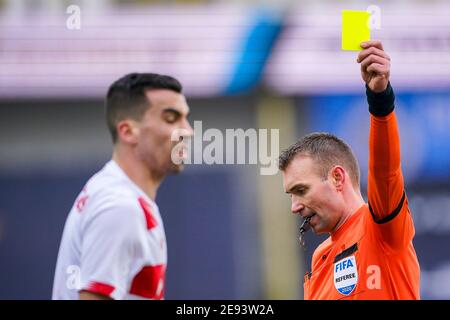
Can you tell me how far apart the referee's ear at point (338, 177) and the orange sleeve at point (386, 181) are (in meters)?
0.28

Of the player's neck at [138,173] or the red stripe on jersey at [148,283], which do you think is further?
the player's neck at [138,173]

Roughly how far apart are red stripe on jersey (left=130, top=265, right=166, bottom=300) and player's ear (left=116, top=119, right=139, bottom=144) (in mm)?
621

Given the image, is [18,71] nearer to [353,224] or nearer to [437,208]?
[437,208]

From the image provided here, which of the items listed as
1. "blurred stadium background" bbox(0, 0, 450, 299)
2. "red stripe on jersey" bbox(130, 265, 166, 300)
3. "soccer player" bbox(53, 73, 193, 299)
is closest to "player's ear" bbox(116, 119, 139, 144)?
"soccer player" bbox(53, 73, 193, 299)

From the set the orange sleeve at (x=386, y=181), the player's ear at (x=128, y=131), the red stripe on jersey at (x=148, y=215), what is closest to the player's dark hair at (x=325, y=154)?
the orange sleeve at (x=386, y=181)

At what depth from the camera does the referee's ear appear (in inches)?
107

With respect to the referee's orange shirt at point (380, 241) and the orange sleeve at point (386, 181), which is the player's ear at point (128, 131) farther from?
the orange sleeve at point (386, 181)

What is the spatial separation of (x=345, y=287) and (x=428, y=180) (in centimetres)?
384

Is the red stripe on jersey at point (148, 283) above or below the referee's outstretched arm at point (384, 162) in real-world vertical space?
below

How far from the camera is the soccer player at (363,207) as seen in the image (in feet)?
7.82

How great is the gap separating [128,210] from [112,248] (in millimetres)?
163

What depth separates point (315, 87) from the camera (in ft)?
20.5

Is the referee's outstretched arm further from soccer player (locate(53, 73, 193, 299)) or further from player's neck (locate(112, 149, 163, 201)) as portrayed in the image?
player's neck (locate(112, 149, 163, 201))
